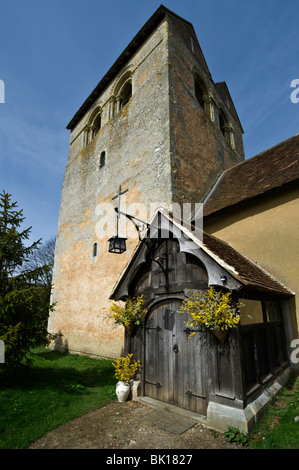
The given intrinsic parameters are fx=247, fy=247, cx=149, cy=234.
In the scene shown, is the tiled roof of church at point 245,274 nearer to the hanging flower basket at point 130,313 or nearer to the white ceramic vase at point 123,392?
the hanging flower basket at point 130,313

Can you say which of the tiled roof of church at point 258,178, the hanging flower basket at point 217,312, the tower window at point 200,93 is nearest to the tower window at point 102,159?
the tower window at point 200,93

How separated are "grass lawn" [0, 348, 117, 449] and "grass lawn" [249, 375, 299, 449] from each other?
3.49m

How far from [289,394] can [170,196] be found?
652 centimetres

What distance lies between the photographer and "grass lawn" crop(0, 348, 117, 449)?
4566mm

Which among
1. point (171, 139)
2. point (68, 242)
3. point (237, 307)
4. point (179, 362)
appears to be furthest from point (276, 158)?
point (68, 242)

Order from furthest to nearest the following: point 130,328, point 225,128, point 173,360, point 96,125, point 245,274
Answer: point 96,125, point 225,128, point 130,328, point 173,360, point 245,274

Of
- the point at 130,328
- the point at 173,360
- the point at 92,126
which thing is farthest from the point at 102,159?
the point at 173,360

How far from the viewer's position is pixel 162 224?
596cm

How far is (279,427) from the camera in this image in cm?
412

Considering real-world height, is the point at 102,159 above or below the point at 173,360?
above

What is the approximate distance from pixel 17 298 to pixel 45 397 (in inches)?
102

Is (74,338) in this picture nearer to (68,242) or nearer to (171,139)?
(68,242)

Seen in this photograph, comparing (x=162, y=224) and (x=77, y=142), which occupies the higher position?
(x=77, y=142)

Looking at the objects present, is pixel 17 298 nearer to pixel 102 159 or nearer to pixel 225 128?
pixel 102 159
